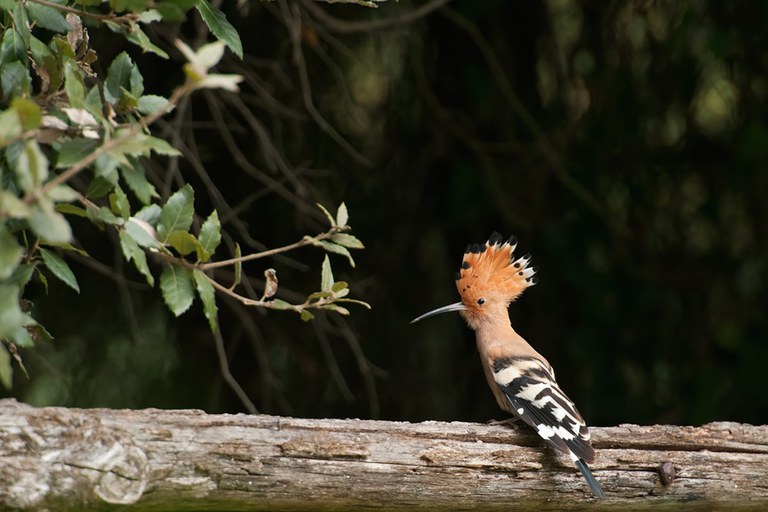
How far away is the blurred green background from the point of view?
3.35 metres

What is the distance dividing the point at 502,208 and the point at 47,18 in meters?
2.30

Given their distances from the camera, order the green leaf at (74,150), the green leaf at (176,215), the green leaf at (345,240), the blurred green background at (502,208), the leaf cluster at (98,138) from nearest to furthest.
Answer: the leaf cluster at (98,138), the green leaf at (74,150), the green leaf at (176,215), the green leaf at (345,240), the blurred green background at (502,208)

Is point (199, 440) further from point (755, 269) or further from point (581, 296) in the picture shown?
point (755, 269)

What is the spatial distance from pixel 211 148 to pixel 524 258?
152 cm

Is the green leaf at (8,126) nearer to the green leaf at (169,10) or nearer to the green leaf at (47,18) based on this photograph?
the green leaf at (169,10)

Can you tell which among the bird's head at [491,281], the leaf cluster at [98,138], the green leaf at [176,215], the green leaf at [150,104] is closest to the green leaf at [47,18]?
the leaf cluster at [98,138]

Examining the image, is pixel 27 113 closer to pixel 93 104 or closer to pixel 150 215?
pixel 93 104

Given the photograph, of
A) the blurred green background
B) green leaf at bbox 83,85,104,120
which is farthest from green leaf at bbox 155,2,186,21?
the blurred green background

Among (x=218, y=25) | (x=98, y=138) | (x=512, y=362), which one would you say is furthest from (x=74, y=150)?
(x=512, y=362)

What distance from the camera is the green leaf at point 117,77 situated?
3.97 ft

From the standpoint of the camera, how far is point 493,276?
2162mm

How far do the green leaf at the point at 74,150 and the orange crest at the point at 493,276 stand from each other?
47.4 inches

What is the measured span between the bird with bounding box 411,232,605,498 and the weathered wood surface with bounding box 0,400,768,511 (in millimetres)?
50

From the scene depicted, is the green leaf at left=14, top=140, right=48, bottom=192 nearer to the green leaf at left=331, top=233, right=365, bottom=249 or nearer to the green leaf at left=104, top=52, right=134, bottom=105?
the green leaf at left=104, top=52, right=134, bottom=105
